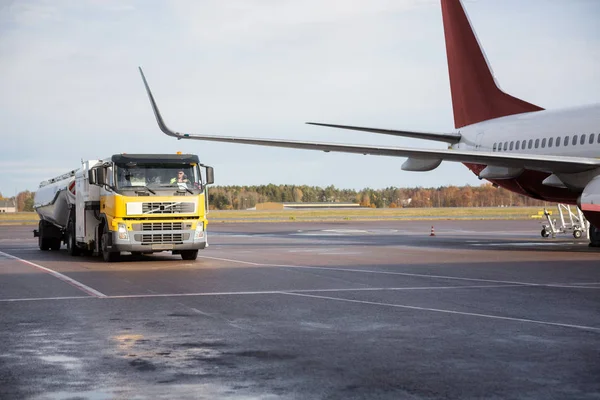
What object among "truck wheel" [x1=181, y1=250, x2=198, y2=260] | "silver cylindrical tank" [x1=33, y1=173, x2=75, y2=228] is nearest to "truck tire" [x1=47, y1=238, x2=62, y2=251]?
"silver cylindrical tank" [x1=33, y1=173, x2=75, y2=228]

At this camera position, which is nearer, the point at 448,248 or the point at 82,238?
the point at 82,238

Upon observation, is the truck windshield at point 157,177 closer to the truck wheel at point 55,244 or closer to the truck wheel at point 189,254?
the truck wheel at point 189,254

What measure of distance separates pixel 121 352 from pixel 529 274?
34.9 feet

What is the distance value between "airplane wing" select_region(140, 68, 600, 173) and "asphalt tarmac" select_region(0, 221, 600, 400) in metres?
4.05

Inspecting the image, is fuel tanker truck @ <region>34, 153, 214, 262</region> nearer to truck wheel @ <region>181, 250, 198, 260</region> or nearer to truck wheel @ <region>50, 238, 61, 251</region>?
truck wheel @ <region>181, 250, 198, 260</region>

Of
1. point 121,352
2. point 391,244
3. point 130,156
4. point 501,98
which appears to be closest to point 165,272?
point 130,156

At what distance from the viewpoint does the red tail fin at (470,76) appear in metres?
30.6

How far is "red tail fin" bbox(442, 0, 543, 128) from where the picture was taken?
30.6 meters

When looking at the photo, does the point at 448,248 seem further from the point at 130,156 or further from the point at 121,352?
the point at 121,352

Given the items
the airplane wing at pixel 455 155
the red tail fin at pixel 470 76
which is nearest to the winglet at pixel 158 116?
the airplane wing at pixel 455 155

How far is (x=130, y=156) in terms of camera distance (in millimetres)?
21562

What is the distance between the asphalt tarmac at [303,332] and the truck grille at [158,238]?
7.15ft

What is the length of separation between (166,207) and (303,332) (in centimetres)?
1235

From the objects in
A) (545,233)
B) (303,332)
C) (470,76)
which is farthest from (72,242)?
(545,233)
